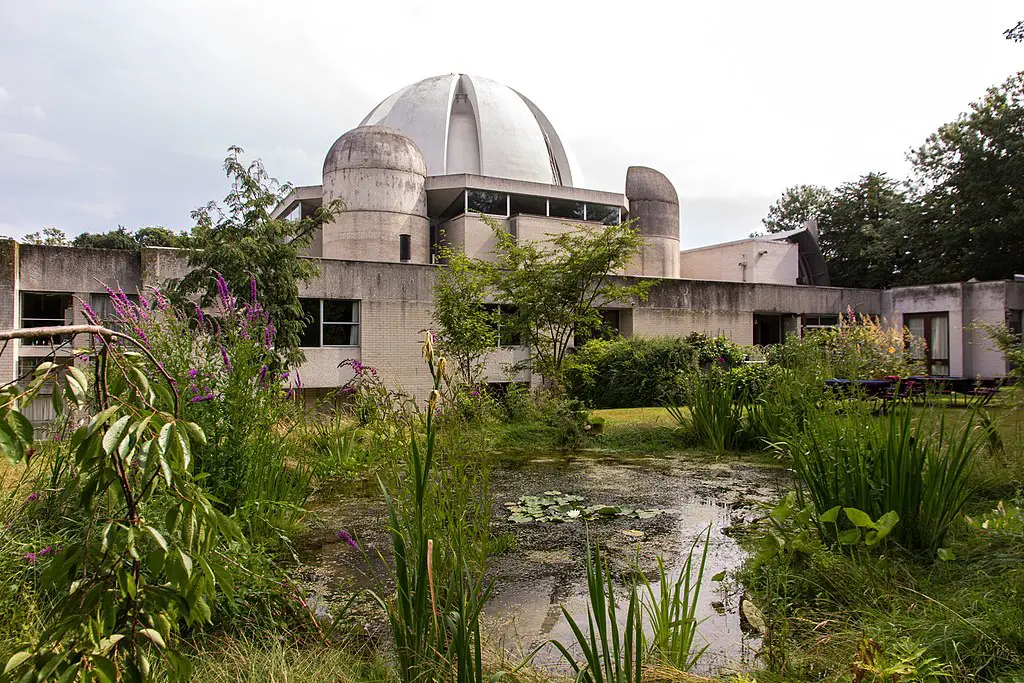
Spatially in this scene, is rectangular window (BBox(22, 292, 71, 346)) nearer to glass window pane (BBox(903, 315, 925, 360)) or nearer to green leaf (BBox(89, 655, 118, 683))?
green leaf (BBox(89, 655, 118, 683))

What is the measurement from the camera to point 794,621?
331 cm

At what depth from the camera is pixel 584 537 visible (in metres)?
4.91

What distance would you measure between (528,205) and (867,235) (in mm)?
18440

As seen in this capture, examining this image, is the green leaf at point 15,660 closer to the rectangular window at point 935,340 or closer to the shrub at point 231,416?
the shrub at point 231,416

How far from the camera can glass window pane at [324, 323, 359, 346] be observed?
16484 millimetres

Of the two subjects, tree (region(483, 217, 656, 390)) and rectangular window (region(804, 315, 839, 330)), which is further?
rectangular window (region(804, 315, 839, 330))

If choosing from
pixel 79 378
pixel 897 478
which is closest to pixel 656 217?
pixel 897 478

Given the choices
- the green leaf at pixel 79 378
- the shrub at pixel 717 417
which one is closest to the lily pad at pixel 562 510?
the shrub at pixel 717 417

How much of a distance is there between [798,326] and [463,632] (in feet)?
76.5

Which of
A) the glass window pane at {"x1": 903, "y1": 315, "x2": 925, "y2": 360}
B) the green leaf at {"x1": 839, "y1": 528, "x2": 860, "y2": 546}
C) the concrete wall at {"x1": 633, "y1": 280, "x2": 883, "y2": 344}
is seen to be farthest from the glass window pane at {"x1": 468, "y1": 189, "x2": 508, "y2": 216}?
the green leaf at {"x1": 839, "y1": 528, "x2": 860, "y2": 546}

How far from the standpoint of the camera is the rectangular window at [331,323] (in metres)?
16.3

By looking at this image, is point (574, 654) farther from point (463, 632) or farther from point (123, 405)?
point (123, 405)

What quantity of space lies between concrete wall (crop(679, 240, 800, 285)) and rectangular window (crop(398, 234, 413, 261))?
1298 cm

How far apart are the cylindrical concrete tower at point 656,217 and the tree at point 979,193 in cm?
1135
